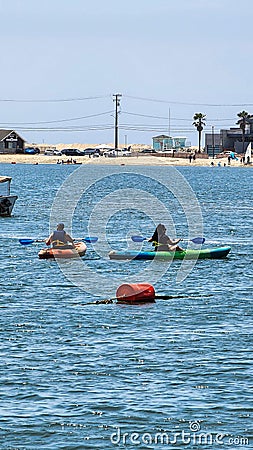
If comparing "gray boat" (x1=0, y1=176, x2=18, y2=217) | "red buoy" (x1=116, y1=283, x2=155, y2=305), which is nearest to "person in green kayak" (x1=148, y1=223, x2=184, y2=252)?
"red buoy" (x1=116, y1=283, x2=155, y2=305)

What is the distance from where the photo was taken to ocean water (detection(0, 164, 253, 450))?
2264 centimetres

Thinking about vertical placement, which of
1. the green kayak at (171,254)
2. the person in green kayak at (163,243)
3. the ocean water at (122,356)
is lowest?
the ocean water at (122,356)

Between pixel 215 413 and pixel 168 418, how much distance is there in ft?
3.63

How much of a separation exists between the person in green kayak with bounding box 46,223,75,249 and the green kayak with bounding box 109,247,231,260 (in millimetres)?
2056

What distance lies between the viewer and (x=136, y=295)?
36.0 meters

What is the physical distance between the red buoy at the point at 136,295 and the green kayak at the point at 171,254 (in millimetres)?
10410

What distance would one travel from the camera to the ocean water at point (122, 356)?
891 inches

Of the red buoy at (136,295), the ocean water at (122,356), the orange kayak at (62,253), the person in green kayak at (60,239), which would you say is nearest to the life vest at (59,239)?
the person in green kayak at (60,239)

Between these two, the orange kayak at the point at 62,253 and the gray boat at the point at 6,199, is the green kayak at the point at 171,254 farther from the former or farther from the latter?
the gray boat at the point at 6,199

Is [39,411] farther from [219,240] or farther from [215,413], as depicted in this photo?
[219,240]

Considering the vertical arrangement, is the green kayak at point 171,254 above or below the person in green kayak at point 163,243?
below

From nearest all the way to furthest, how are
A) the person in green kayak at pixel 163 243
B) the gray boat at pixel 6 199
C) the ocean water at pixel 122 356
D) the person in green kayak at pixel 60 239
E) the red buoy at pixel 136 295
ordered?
the ocean water at pixel 122 356
the red buoy at pixel 136 295
the person in green kayak at pixel 163 243
the person in green kayak at pixel 60 239
the gray boat at pixel 6 199

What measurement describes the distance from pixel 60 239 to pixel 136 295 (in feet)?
Answer: 39.1

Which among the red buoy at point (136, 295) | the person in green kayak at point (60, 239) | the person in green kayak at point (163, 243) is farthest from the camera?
the person in green kayak at point (60, 239)
